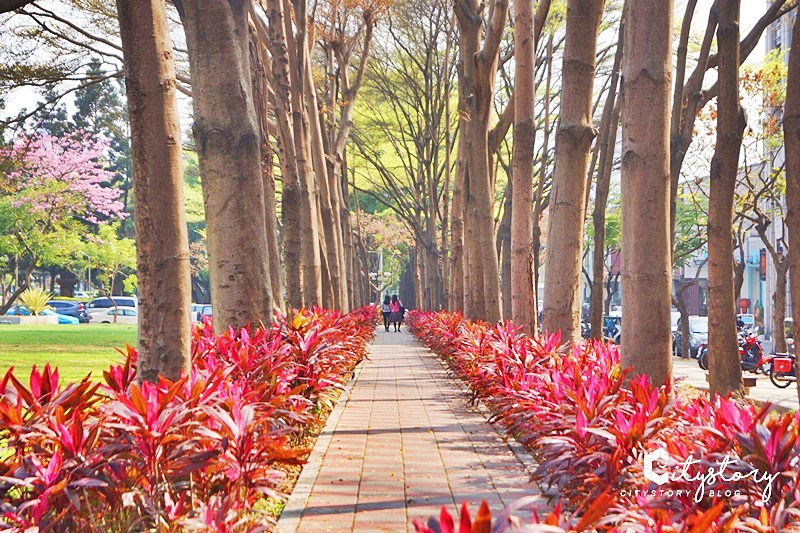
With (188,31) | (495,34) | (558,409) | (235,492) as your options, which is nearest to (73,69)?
(495,34)

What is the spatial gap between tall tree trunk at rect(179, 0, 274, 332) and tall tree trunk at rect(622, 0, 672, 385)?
3235 mm

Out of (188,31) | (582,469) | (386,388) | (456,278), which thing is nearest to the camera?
(582,469)

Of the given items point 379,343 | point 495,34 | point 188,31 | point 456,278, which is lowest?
point 379,343

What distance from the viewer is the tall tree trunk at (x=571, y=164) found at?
9.77 metres

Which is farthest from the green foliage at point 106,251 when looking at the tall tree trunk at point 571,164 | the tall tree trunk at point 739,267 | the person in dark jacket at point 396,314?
the tall tree trunk at point 571,164

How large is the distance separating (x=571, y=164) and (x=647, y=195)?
289 cm

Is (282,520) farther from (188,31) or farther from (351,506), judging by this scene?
(188,31)

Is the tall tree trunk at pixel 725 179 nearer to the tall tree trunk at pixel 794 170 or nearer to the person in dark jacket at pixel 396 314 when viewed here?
the tall tree trunk at pixel 794 170

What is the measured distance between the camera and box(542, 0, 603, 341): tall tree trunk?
9766mm

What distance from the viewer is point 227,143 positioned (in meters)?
8.24

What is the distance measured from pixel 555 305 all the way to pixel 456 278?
1516 cm

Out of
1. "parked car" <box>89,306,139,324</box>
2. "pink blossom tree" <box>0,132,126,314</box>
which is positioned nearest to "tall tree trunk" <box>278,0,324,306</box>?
"pink blossom tree" <box>0,132,126,314</box>

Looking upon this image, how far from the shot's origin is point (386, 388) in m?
13.6

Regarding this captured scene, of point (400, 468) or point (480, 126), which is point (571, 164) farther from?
point (480, 126)
